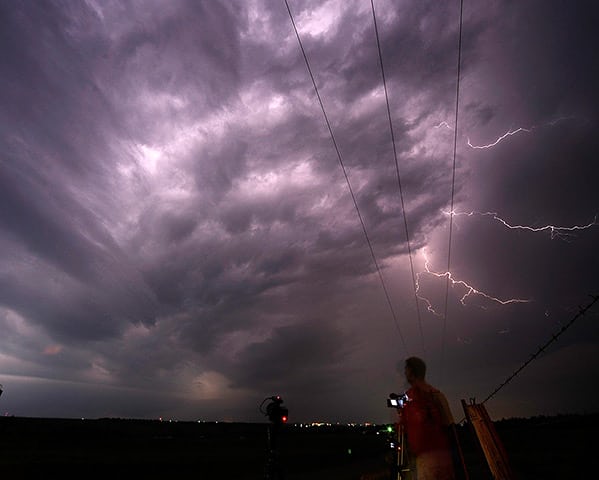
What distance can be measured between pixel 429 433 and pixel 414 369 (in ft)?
2.30

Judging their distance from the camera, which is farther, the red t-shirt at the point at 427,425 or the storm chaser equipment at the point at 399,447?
the storm chaser equipment at the point at 399,447

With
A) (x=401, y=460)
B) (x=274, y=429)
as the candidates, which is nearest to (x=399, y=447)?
(x=401, y=460)

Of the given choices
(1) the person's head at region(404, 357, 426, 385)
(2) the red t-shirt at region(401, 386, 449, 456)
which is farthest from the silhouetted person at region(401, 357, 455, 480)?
(1) the person's head at region(404, 357, 426, 385)

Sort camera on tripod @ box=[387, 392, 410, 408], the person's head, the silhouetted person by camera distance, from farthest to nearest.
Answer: camera on tripod @ box=[387, 392, 410, 408]
the person's head
the silhouetted person

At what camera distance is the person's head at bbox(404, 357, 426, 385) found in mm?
4098

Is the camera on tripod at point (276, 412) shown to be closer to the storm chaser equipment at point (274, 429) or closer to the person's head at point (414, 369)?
the storm chaser equipment at point (274, 429)

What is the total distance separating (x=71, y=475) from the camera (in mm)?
20922

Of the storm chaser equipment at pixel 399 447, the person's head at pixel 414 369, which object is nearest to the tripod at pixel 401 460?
the storm chaser equipment at pixel 399 447

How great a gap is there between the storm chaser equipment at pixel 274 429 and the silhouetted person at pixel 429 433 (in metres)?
3.90

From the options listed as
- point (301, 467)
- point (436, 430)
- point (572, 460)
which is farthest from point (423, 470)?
point (301, 467)

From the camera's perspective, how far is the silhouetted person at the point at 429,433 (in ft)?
11.8

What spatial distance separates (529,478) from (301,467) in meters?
18.4

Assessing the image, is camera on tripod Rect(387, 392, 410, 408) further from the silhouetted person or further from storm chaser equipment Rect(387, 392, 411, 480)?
the silhouetted person

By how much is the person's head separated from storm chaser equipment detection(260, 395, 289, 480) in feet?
13.2
